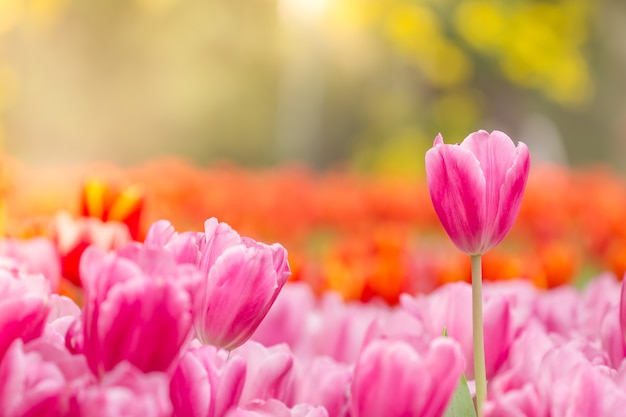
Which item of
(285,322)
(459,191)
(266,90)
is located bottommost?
(285,322)

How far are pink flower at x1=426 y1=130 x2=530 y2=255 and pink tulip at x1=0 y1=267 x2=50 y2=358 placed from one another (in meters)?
0.32

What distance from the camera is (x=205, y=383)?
66cm

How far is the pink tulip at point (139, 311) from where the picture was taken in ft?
2.01

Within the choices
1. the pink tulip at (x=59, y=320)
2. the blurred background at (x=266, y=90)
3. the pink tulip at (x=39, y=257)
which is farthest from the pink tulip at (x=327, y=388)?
the blurred background at (x=266, y=90)

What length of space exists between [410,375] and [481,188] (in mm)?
192

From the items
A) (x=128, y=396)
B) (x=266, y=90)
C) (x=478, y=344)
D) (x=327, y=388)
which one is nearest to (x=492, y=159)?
(x=478, y=344)

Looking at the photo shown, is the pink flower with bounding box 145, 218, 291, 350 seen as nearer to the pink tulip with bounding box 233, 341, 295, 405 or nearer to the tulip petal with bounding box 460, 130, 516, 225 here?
the pink tulip with bounding box 233, 341, 295, 405

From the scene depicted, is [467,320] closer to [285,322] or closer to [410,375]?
[410,375]

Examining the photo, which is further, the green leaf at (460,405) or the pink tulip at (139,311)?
the green leaf at (460,405)

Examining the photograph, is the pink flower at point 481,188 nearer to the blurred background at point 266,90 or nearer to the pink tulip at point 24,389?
the pink tulip at point 24,389

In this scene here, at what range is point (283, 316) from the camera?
136cm

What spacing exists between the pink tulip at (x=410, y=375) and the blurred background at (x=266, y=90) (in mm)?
12008

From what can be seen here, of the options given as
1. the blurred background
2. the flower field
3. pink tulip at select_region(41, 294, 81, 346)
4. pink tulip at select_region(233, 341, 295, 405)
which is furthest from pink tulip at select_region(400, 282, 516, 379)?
the blurred background

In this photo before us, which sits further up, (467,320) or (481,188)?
(481,188)
